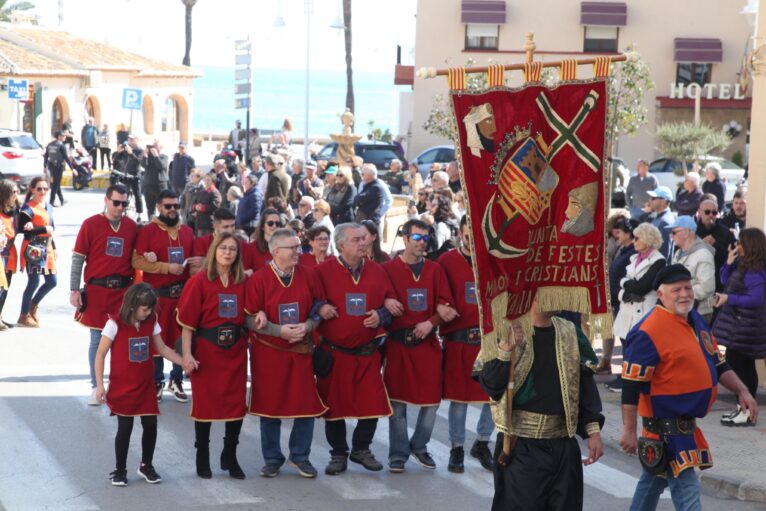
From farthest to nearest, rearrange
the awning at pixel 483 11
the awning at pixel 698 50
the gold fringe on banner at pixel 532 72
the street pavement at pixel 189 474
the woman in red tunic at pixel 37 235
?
the awning at pixel 698 50 < the awning at pixel 483 11 < the woman in red tunic at pixel 37 235 < the street pavement at pixel 189 474 < the gold fringe on banner at pixel 532 72

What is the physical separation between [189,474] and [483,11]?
38.3 m

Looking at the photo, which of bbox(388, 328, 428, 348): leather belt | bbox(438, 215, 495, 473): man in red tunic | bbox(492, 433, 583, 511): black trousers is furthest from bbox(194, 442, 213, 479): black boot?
bbox(492, 433, 583, 511): black trousers

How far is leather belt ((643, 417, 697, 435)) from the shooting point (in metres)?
6.95

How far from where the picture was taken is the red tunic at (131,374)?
8.62 m

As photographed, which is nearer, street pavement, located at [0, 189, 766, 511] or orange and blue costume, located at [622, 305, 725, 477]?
orange and blue costume, located at [622, 305, 725, 477]

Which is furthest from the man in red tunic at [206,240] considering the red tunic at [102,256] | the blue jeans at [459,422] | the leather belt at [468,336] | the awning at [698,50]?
the awning at [698,50]

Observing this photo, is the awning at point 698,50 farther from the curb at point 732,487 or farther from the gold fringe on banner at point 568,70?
the gold fringe on banner at point 568,70

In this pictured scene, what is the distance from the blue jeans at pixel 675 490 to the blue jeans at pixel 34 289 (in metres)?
9.48

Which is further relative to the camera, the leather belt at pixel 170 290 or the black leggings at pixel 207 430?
the leather belt at pixel 170 290

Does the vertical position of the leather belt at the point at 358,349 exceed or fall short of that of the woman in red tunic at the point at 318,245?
it falls short

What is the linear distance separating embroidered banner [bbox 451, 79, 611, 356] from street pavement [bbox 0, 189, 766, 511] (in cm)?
244

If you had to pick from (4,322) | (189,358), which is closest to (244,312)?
(189,358)

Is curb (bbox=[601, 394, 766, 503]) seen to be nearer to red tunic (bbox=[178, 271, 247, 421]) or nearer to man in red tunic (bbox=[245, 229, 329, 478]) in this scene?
man in red tunic (bbox=[245, 229, 329, 478])

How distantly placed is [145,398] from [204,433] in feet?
1.83
